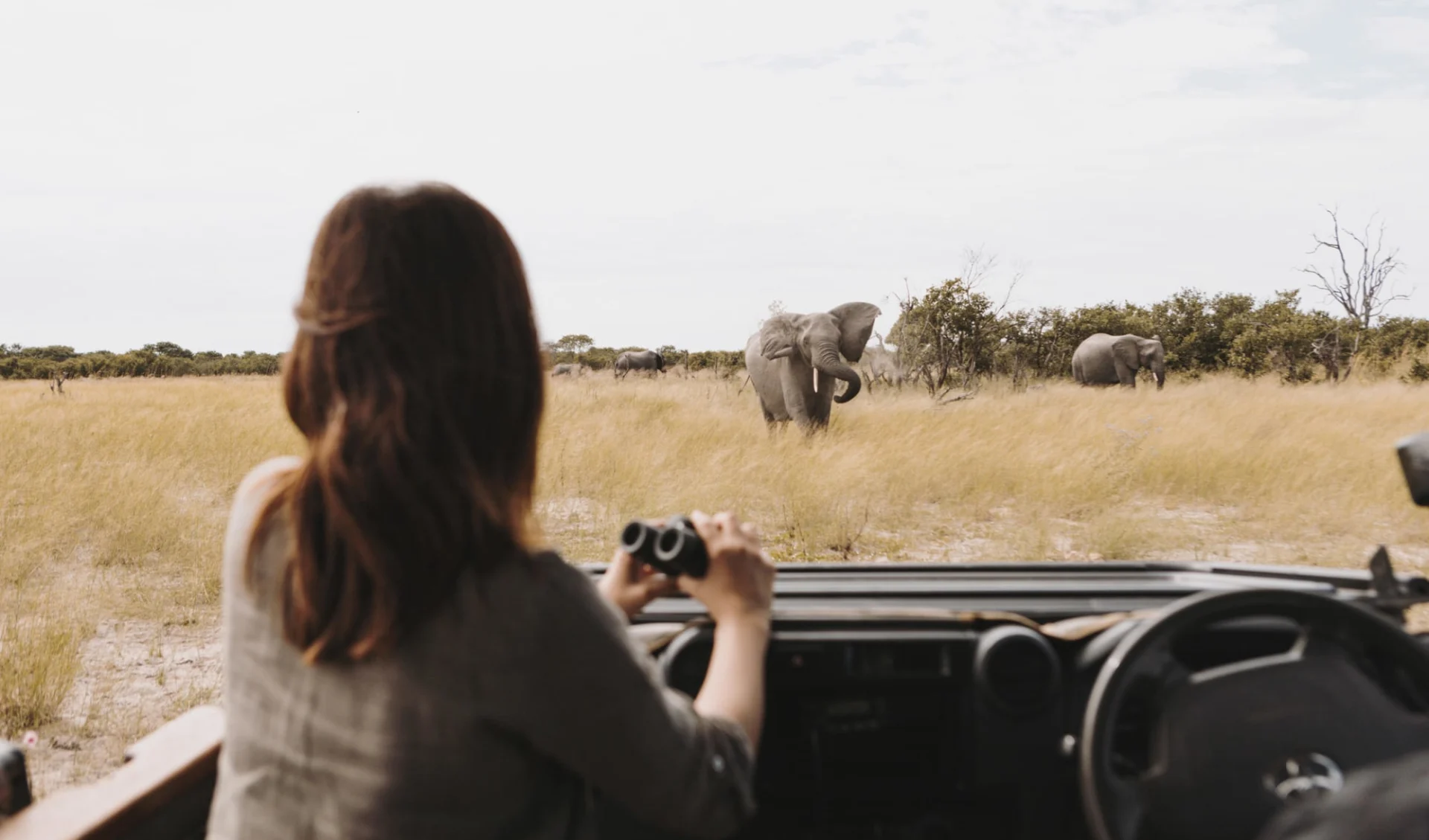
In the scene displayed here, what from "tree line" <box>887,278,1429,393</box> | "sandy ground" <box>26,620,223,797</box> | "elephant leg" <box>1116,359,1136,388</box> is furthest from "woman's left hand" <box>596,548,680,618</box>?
"elephant leg" <box>1116,359,1136,388</box>

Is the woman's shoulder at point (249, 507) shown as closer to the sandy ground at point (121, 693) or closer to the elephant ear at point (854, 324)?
the sandy ground at point (121, 693)

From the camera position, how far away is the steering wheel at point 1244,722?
4.45 ft

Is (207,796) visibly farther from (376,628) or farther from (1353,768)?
(1353,768)

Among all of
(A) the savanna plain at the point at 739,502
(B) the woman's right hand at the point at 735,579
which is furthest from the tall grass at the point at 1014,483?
(B) the woman's right hand at the point at 735,579

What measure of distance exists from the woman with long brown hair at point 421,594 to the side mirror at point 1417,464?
161cm

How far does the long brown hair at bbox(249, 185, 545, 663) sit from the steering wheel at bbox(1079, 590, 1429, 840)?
849 mm

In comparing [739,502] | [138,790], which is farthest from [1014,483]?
[138,790]

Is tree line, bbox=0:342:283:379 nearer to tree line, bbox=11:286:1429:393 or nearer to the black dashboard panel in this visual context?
tree line, bbox=11:286:1429:393

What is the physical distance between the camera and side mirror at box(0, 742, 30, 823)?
1327mm

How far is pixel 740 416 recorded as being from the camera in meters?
12.1

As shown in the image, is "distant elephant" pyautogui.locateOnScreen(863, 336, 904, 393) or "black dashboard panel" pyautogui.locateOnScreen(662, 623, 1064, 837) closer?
"black dashboard panel" pyautogui.locateOnScreen(662, 623, 1064, 837)

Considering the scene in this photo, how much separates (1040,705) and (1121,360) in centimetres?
1975

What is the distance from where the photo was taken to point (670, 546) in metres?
1.33

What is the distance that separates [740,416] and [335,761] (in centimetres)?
1111
